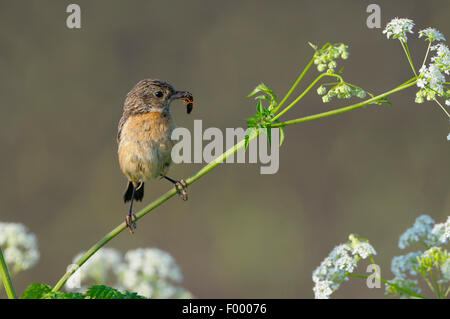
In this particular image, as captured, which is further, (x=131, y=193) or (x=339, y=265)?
(x=131, y=193)

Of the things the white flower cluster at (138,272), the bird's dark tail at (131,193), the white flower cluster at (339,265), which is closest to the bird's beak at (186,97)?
the bird's dark tail at (131,193)

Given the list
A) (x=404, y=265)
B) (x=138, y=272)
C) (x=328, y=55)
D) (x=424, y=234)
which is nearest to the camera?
(x=328, y=55)

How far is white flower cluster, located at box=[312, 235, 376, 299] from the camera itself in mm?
2297

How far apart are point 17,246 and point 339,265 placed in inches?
64.0

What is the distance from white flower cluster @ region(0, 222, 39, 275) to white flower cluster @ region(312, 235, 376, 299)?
1.40 meters

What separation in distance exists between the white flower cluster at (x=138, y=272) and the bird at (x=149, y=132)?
0.99 meters

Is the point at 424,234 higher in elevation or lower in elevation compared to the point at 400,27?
lower

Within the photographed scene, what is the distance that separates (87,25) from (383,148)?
501 cm

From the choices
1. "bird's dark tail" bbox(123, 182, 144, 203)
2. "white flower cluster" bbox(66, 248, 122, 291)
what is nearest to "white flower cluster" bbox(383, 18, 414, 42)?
"white flower cluster" bbox(66, 248, 122, 291)

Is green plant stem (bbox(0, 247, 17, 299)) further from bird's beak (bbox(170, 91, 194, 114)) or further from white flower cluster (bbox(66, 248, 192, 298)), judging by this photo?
bird's beak (bbox(170, 91, 194, 114))

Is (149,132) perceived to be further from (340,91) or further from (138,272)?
(340,91)

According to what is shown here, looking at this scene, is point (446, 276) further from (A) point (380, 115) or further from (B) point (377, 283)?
(A) point (380, 115)

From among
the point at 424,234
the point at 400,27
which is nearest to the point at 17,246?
the point at 424,234

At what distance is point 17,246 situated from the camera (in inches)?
120
